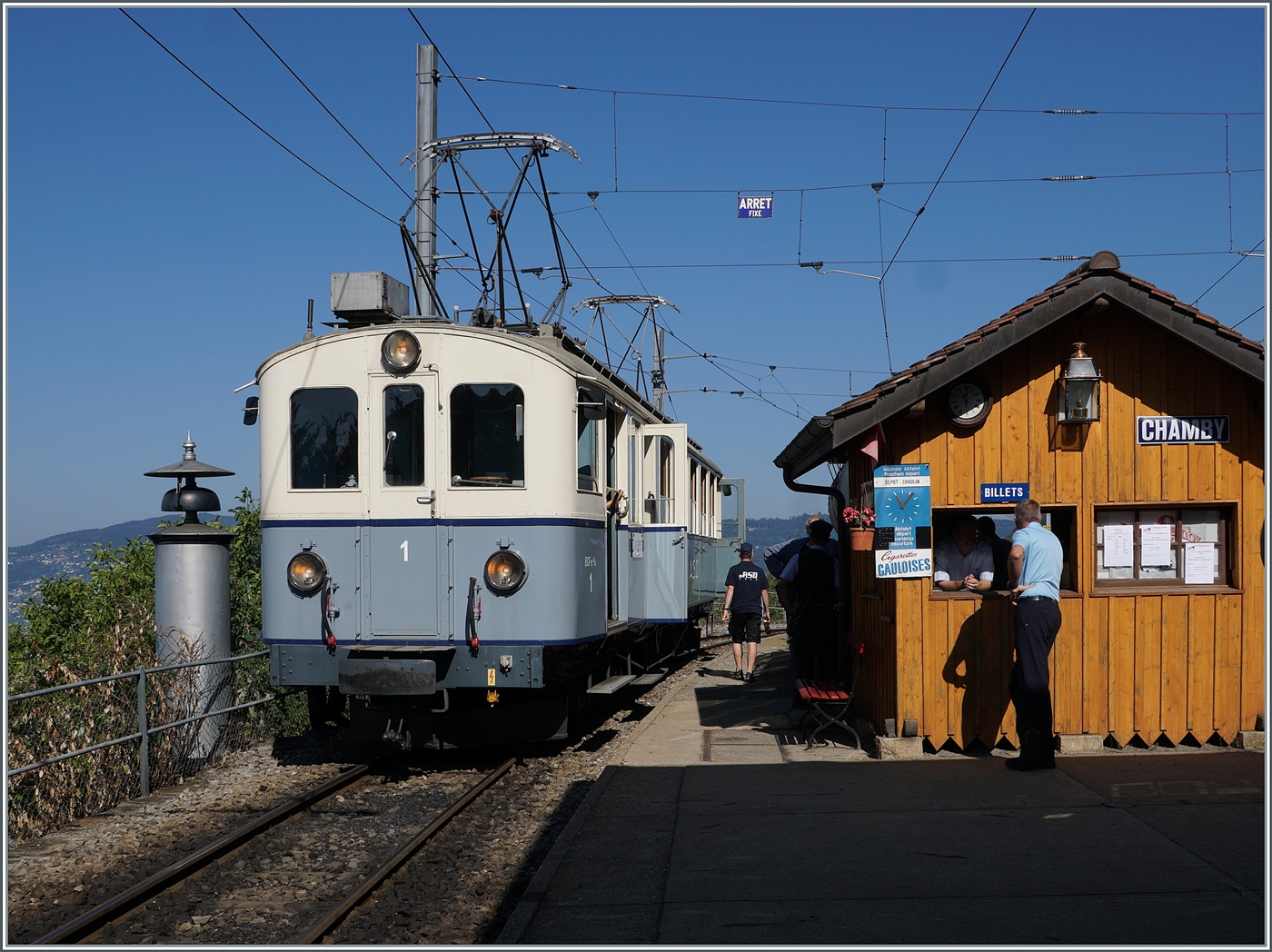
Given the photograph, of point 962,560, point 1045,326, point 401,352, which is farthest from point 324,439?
point 1045,326

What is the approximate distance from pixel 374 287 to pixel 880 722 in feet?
18.2

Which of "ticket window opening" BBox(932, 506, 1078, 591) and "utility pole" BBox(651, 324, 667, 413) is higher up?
"utility pole" BBox(651, 324, 667, 413)

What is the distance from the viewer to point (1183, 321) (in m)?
8.44

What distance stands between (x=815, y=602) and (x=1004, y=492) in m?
3.16

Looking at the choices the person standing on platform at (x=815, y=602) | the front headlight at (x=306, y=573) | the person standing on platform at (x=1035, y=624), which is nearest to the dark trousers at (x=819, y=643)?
the person standing on platform at (x=815, y=602)

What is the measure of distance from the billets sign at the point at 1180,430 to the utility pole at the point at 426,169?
719 centimetres

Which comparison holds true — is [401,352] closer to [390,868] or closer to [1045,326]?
[390,868]

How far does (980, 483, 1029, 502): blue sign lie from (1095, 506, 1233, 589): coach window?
0.63m

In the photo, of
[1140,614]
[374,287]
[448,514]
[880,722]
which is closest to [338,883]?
[448,514]

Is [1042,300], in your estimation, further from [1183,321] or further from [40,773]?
[40,773]

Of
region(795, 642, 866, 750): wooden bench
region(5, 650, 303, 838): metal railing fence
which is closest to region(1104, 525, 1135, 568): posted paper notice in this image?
region(795, 642, 866, 750): wooden bench

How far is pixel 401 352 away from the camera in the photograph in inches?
377

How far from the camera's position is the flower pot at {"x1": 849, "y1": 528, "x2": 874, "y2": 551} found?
9156 mm

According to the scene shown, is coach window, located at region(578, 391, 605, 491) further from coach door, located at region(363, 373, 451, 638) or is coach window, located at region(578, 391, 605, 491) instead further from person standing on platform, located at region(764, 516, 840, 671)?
person standing on platform, located at region(764, 516, 840, 671)
